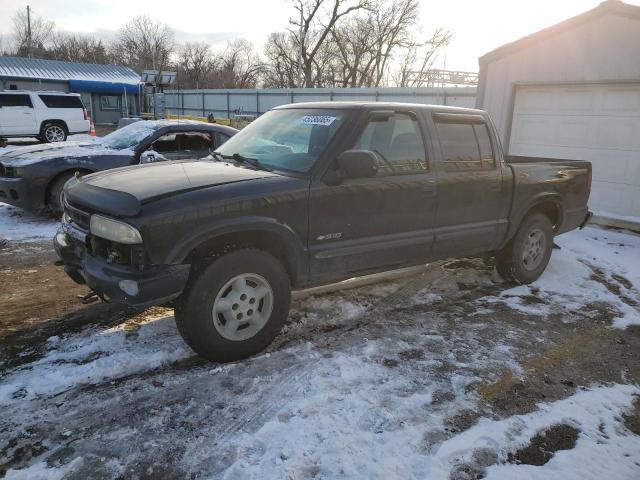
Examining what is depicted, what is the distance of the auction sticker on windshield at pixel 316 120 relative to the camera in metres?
4.02

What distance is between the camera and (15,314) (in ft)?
13.9

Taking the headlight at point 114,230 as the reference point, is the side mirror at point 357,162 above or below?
above

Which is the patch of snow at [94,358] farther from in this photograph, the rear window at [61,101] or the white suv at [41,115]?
the rear window at [61,101]

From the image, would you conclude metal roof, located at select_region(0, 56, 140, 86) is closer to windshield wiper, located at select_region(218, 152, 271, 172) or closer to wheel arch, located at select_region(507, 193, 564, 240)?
windshield wiper, located at select_region(218, 152, 271, 172)

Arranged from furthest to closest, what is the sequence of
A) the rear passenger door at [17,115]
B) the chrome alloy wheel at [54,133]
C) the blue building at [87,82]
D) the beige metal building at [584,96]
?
1. the blue building at [87,82]
2. the chrome alloy wheel at [54,133]
3. the rear passenger door at [17,115]
4. the beige metal building at [584,96]

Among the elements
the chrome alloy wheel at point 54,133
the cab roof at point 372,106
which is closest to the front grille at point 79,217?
the cab roof at point 372,106

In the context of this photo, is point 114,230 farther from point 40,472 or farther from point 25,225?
point 25,225

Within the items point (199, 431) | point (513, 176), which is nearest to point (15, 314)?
point (199, 431)

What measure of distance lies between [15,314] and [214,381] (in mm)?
2142

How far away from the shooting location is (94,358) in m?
3.50

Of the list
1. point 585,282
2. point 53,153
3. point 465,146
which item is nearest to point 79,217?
point 465,146

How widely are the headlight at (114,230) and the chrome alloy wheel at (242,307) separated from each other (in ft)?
2.20

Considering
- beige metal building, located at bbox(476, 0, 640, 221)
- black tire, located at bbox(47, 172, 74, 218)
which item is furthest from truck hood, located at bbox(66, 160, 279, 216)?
beige metal building, located at bbox(476, 0, 640, 221)

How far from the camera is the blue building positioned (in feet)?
115
